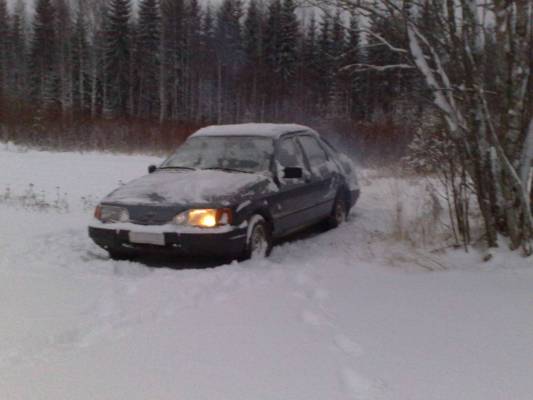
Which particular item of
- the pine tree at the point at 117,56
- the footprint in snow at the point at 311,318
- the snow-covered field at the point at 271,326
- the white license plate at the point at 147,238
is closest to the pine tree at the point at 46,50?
the pine tree at the point at 117,56

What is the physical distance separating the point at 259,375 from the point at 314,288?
172 cm

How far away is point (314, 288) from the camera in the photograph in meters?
4.32

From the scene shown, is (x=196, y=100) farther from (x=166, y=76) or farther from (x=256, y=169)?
(x=256, y=169)

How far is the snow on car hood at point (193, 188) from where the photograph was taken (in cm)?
520

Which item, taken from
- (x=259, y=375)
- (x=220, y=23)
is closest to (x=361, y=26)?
(x=259, y=375)

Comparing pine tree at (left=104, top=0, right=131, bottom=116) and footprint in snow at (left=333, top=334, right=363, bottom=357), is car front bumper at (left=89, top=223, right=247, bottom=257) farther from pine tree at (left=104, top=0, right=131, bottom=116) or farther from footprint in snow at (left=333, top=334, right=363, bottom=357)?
pine tree at (left=104, top=0, right=131, bottom=116)

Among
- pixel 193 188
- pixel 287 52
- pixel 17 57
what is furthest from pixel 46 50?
pixel 193 188

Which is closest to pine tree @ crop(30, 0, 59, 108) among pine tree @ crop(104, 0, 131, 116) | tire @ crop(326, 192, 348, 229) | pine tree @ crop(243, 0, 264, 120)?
pine tree @ crop(104, 0, 131, 116)

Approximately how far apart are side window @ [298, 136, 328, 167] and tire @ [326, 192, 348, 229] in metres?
0.61

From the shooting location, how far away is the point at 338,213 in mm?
7590

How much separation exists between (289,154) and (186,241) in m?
2.18

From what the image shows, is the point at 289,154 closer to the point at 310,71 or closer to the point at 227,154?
the point at 227,154

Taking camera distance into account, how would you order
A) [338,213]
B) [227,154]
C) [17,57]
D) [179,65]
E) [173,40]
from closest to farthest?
[227,154] < [338,213] < [173,40] < [179,65] < [17,57]

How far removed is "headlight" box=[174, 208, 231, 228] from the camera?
5.03 m
